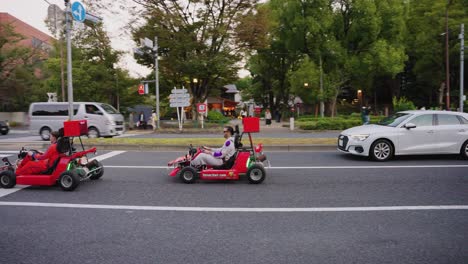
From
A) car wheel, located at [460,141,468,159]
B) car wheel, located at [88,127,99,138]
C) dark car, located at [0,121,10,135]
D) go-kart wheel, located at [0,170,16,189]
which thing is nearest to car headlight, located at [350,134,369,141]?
car wheel, located at [460,141,468,159]

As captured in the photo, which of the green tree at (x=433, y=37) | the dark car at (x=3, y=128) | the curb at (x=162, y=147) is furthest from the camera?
the green tree at (x=433, y=37)

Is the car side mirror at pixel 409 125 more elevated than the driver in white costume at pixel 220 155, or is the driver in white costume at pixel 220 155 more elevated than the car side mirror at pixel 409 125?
the car side mirror at pixel 409 125

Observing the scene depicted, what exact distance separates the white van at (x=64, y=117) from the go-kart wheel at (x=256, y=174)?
13.1 meters

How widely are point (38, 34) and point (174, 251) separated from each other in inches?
2316

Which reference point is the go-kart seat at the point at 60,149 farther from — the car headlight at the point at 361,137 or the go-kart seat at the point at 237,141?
the car headlight at the point at 361,137

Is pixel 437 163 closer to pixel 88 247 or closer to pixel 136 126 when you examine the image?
pixel 88 247

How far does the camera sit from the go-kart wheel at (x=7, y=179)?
632cm

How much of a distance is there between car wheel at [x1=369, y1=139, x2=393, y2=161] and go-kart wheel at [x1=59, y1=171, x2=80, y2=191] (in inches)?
301

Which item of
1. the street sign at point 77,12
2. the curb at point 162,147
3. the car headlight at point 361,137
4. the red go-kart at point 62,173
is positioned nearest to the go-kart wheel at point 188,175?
the red go-kart at point 62,173

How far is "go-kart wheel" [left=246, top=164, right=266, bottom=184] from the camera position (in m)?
6.71

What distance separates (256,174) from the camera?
6.76 m

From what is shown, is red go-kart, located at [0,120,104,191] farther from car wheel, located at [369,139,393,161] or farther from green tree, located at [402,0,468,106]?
green tree, located at [402,0,468,106]

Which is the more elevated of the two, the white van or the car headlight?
the white van

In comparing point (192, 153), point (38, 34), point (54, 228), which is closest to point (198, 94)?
point (192, 153)
